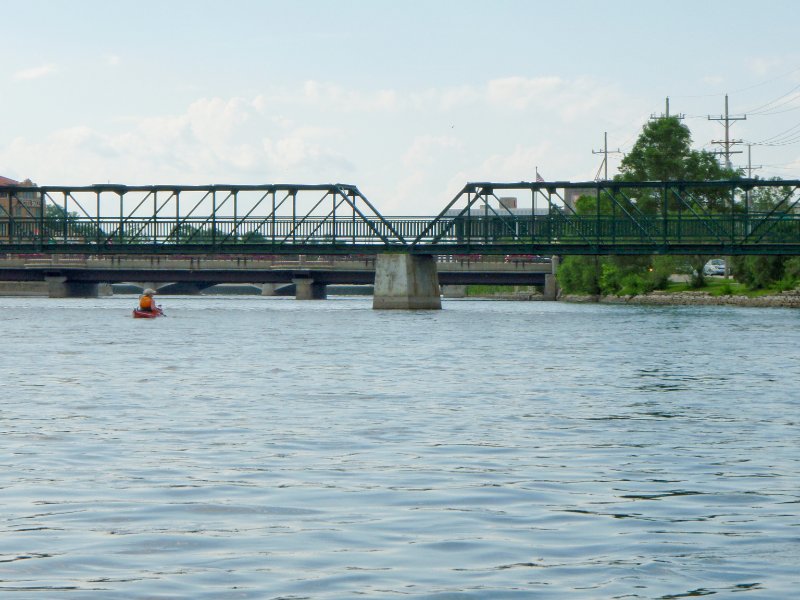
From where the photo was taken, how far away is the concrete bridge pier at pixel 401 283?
107 meters

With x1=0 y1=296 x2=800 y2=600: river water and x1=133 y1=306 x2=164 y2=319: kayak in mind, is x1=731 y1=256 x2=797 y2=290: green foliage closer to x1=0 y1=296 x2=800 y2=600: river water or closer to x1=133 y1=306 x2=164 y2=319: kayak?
x1=133 y1=306 x2=164 y2=319: kayak

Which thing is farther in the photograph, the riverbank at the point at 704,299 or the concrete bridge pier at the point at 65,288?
the concrete bridge pier at the point at 65,288

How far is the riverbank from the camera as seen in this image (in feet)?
371

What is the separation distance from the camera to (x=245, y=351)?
46000 mm

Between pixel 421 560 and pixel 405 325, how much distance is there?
62325 millimetres

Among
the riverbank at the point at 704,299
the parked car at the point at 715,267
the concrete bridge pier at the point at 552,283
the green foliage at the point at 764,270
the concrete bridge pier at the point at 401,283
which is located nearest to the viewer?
the concrete bridge pier at the point at 401,283

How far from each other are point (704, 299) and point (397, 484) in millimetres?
112009

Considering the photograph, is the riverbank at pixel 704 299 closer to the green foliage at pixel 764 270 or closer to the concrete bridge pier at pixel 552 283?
the green foliage at pixel 764 270

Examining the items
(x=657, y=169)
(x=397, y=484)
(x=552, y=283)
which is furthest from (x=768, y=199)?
(x=397, y=484)

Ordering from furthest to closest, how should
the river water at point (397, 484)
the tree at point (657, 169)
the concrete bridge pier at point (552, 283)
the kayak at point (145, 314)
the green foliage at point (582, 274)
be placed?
the concrete bridge pier at point (552, 283), the green foliage at point (582, 274), the tree at point (657, 169), the kayak at point (145, 314), the river water at point (397, 484)

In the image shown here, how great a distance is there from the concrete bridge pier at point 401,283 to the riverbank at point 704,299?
25.3 metres

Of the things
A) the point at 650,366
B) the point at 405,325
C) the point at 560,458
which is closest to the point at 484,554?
the point at 560,458

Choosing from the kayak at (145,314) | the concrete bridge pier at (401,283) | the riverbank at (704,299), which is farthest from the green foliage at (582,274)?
the kayak at (145,314)

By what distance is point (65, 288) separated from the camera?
172 m
